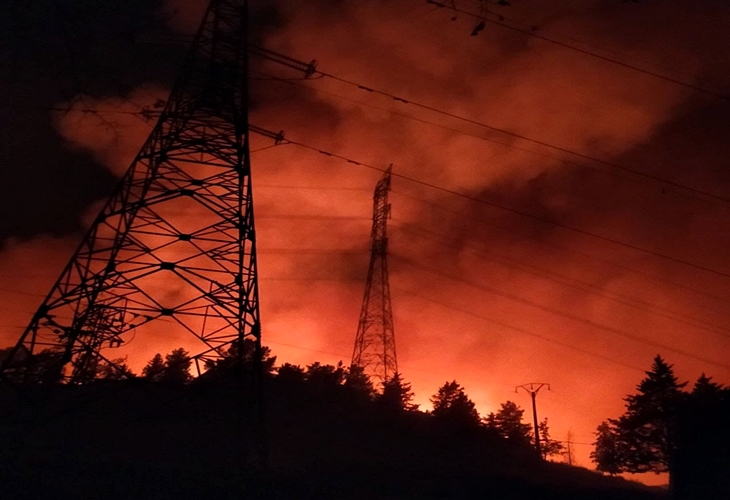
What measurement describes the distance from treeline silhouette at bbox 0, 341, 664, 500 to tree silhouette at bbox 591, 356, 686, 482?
67.7 ft

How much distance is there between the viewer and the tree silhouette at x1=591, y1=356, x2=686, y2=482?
44.8 metres

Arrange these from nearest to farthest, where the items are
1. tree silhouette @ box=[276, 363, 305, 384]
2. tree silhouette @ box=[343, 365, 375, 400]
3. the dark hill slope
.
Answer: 1. the dark hill slope
2. tree silhouette @ box=[276, 363, 305, 384]
3. tree silhouette @ box=[343, 365, 375, 400]

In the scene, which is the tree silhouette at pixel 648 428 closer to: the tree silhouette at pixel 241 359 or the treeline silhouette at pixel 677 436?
the treeline silhouette at pixel 677 436

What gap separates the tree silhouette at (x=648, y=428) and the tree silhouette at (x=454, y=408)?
13470 millimetres

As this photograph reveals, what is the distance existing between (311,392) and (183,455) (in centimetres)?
1712

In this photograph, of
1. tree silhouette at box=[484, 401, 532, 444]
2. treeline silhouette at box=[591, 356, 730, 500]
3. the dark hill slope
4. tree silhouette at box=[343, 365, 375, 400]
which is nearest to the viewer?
the dark hill slope

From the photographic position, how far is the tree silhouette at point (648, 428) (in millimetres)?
44844

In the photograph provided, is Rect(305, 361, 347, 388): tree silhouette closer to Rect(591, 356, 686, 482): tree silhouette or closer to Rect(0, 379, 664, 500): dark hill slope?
Rect(0, 379, 664, 500): dark hill slope

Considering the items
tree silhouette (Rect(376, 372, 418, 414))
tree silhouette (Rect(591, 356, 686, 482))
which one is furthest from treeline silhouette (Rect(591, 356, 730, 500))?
tree silhouette (Rect(376, 372, 418, 414))

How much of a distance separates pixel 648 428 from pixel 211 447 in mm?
44670

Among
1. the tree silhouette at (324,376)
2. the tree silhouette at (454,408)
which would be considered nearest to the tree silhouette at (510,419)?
the tree silhouette at (454,408)

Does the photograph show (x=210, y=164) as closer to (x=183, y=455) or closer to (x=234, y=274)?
(x=234, y=274)

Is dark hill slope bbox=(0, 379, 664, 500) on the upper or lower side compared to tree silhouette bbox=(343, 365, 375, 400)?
lower

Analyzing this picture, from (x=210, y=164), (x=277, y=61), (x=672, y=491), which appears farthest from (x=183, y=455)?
(x=672, y=491)
